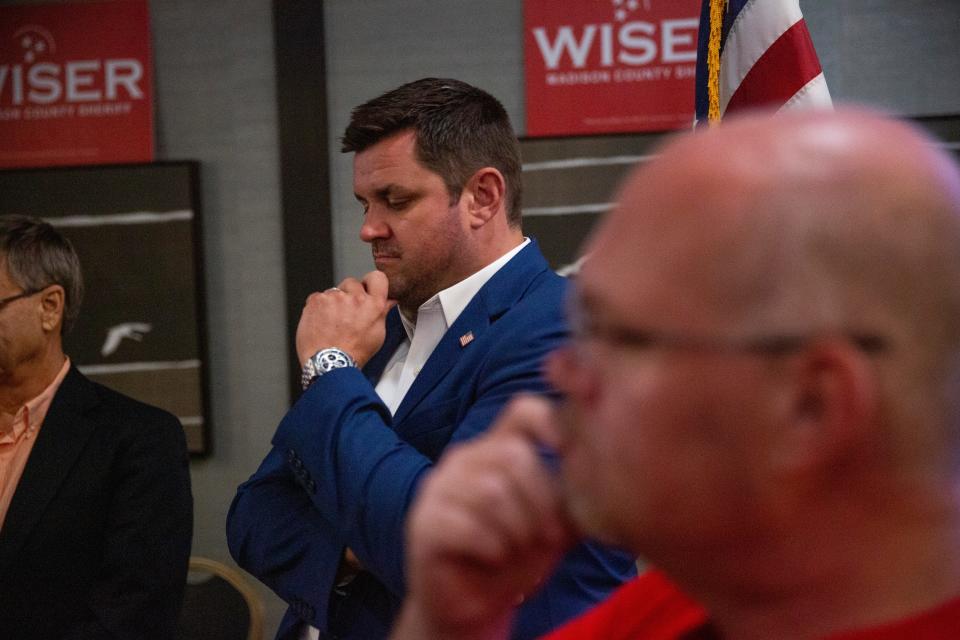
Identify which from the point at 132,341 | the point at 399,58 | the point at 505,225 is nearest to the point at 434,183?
the point at 505,225

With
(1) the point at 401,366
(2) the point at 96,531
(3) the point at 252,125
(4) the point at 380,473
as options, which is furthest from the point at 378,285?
(3) the point at 252,125

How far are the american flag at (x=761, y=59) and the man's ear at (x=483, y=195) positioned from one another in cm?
63

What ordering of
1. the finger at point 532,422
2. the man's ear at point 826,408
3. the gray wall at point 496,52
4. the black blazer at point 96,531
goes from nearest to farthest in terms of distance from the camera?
1. the man's ear at point 826,408
2. the finger at point 532,422
3. the black blazer at point 96,531
4. the gray wall at point 496,52

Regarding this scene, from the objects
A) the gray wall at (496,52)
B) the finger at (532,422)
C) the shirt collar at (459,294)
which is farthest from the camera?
the gray wall at (496,52)

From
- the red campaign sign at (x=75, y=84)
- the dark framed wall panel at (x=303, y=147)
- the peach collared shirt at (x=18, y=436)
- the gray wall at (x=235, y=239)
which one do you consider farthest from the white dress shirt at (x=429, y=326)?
the red campaign sign at (x=75, y=84)

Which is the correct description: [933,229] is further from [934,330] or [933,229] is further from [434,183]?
[434,183]

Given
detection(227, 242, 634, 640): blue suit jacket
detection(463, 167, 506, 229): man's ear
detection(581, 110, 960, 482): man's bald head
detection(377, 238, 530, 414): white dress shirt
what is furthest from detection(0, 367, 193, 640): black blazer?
detection(581, 110, 960, 482): man's bald head

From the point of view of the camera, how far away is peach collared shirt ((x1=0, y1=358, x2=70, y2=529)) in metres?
2.44

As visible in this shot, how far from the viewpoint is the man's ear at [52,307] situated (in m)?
2.56

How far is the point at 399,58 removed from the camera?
3.68 m

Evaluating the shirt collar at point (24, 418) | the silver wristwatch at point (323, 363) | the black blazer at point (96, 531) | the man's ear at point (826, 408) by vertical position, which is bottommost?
the black blazer at point (96, 531)

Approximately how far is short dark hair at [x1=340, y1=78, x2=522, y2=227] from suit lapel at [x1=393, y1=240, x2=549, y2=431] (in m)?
0.17

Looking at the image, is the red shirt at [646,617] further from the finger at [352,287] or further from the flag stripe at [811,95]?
the flag stripe at [811,95]

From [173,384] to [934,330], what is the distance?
3.51 m
